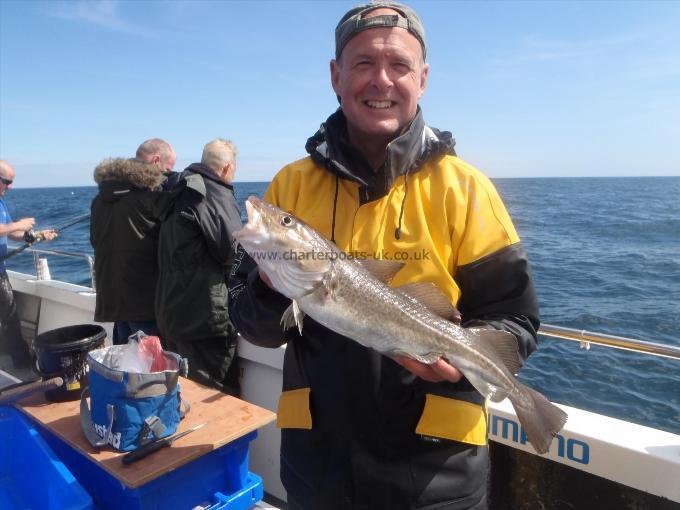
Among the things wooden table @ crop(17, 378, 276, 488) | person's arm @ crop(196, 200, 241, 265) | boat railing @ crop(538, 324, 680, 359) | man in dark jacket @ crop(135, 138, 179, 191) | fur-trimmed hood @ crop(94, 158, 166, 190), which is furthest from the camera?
man in dark jacket @ crop(135, 138, 179, 191)

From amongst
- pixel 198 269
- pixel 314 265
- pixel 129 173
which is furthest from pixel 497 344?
pixel 129 173

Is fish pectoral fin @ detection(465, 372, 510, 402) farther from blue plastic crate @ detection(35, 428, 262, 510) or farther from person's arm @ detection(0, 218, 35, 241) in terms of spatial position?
person's arm @ detection(0, 218, 35, 241)

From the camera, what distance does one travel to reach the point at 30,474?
3.55m

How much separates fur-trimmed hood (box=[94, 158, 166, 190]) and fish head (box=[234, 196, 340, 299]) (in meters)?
4.10

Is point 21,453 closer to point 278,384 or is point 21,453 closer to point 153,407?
point 153,407

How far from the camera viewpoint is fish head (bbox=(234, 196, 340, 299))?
7.82 ft

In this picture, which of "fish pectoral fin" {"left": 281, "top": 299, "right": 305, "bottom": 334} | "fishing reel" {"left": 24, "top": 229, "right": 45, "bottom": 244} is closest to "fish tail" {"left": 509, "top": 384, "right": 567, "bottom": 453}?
"fish pectoral fin" {"left": 281, "top": 299, "right": 305, "bottom": 334}

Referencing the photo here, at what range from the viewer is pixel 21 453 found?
12.1ft

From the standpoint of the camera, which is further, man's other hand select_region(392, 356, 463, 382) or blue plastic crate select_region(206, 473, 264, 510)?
blue plastic crate select_region(206, 473, 264, 510)

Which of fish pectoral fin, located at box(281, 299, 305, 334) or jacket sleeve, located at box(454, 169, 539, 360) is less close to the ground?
jacket sleeve, located at box(454, 169, 539, 360)

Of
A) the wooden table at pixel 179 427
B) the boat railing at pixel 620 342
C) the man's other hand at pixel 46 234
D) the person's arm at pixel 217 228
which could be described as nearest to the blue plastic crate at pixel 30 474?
A: the wooden table at pixel 179 427

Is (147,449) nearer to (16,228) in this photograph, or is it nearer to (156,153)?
(156,153)

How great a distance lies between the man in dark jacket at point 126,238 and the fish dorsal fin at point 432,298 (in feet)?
14.6

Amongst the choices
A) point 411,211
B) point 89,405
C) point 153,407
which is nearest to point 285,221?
point 411,211
